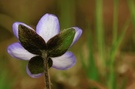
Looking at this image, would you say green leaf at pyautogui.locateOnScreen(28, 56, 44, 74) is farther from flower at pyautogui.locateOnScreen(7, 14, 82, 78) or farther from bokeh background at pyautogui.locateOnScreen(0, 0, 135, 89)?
bokeh background at pyautogui.locateOnScreen(0, 0, 135, 89)

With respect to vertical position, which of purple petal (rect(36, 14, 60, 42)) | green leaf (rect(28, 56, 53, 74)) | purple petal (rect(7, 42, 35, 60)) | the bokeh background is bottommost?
green leaf (rect(28, 56, 53, 74))

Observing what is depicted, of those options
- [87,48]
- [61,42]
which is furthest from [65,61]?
[87,48]

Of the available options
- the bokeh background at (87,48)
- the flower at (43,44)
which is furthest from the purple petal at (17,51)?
the bokeh background at (87,48)

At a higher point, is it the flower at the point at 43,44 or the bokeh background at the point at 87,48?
the bokeh background at the point at 87,48

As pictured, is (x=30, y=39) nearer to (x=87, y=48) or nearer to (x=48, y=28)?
(x=48, y=28)

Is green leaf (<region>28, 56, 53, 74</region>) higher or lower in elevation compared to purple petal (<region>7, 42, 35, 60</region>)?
lower

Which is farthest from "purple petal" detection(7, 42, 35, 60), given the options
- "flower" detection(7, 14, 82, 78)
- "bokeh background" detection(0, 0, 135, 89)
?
"bokeh background" detection(0, 0, 135, 89)

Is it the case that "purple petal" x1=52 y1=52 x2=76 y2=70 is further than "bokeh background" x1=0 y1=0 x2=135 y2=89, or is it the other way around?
"bokeh background" x1=0 y1=0 x2=135 y2=89

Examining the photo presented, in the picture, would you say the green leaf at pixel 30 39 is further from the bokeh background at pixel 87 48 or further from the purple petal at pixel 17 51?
the bokeh background at pixel 87 48
